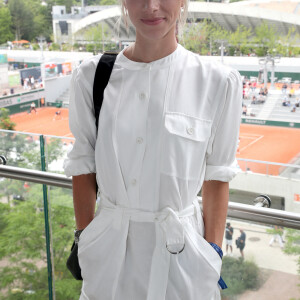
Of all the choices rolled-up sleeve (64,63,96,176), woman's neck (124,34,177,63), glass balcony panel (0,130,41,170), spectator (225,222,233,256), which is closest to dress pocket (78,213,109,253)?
rolled-up sleeve (64,63,96,176)

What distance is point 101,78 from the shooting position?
0.94 meters

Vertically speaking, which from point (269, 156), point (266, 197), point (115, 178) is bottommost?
point (269, 156)

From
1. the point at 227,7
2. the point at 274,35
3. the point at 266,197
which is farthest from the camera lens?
the point at 274,35

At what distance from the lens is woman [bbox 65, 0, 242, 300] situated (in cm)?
88

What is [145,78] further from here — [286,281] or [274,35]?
[274,35]

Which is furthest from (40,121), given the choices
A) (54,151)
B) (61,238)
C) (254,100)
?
(61,238)

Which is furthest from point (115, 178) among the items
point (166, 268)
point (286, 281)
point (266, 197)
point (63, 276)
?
point (63, 276)

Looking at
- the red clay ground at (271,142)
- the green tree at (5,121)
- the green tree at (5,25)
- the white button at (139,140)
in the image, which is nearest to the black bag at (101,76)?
the white button at (139,140)

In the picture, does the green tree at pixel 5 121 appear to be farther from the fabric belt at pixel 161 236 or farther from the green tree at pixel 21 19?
the fabric belt at pixel 161 236

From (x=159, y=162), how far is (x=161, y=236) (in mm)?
151

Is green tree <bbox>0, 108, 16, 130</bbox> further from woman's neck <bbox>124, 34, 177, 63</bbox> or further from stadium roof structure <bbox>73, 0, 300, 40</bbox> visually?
→ woman's neck <bbox>124, 34, 177, 63</bbox>

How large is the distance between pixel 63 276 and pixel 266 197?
88 centimetres

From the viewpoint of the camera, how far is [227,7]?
2.88 m

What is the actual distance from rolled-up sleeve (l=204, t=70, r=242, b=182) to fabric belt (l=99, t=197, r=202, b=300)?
10cm
